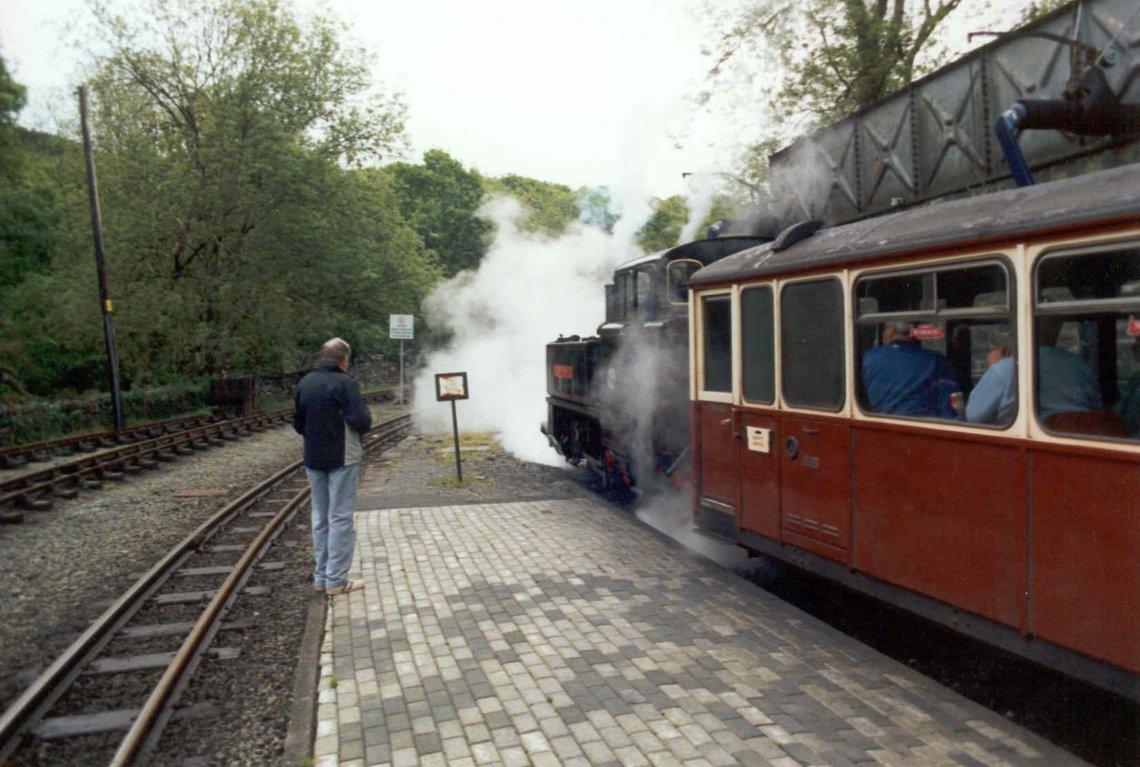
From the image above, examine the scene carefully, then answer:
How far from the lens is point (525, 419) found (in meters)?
19.2

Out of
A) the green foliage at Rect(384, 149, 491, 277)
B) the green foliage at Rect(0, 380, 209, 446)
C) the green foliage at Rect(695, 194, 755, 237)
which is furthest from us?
the green foliage at Rect(384, 149, 491, 277)

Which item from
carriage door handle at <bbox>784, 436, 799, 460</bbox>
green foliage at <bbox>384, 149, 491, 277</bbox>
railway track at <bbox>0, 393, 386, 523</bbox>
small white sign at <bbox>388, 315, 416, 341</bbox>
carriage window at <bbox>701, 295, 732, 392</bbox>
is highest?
green foliage at <bbox>384, 149, 491, 277</bbox>

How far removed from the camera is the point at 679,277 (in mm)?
9203

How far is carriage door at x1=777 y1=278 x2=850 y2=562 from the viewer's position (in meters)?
5.20

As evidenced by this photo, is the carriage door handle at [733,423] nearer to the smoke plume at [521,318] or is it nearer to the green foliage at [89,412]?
the smoke plume at [521,318]

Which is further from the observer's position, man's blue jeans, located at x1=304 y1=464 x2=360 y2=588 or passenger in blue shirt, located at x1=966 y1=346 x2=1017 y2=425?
man's blue jeans, located at x1=304 y1=464 x2=360 y2=588

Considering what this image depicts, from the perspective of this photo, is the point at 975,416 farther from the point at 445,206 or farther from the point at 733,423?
the point at 445,206

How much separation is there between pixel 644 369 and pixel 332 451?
387 centimetres

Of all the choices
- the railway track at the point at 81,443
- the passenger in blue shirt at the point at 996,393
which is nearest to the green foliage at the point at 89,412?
the railway track at the point at 81,443

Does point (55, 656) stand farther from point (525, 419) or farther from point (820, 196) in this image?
point (525, 419)

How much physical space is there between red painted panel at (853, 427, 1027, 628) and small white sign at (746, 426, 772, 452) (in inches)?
39.9

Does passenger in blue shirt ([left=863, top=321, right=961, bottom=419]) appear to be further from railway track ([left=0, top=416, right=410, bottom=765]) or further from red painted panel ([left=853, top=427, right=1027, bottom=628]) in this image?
railway track ([left=0, top=416, right=410, bottom=765])

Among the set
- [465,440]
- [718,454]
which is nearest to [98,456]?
[465,440]

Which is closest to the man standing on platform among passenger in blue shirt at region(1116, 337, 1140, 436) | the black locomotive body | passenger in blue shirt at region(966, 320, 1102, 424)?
the black locomotive body
